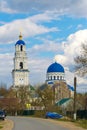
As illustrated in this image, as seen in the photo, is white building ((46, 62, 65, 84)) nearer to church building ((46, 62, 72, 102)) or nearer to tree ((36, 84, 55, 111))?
church building ((46, 62, 72, 102))

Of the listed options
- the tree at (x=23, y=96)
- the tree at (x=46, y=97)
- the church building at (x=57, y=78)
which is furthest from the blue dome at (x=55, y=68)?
the tree at (x=46, y=97)

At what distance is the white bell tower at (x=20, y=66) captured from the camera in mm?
162500

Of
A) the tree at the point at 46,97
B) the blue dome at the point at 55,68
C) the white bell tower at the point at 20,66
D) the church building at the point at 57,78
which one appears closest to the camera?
the tree at the point at 46,97

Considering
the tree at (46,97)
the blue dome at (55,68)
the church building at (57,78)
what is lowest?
the tree at (46,97)

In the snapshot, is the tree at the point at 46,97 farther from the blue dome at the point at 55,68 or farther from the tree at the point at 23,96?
the blue dome at the point at 55,68

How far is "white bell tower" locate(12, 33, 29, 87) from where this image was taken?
6398 inches

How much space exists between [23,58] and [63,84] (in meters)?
24.3

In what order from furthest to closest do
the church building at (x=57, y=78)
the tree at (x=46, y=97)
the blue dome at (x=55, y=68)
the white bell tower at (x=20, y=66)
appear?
the white bell tower at (x=20, y=66), the blue dome at (x=55, y=68), the church building at (x=57, y=78), the tree at (x=46, y=97)

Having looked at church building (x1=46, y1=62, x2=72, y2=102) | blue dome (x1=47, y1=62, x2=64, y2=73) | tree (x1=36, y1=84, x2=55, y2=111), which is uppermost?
blue dome (x1=47, y1=62, x2=64, y2=73)

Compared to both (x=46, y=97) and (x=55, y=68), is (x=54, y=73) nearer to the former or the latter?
(x=55, y=68)

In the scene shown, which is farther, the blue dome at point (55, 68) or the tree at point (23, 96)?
the blue dome at point (55, 68)

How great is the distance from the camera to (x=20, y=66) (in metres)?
165

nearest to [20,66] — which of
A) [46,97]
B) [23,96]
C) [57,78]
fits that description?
[57,78]

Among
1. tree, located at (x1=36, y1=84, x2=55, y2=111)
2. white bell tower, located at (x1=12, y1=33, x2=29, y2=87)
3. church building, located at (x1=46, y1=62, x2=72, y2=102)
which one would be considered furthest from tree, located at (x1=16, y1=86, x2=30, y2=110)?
white bell tower, located at (x1=12, y1=33, x2=29, y2=87)
